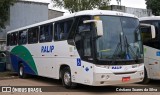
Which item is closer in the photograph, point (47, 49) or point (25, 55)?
point (47, 49)

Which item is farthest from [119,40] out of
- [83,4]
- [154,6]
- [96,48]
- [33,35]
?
[154,6]

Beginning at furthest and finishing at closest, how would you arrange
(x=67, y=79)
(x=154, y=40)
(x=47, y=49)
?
1. (x=47, y=49)
2. (x=154, y=40)
3. (x=67, y=79)

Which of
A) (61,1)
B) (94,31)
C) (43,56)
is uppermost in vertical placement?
(61,1)

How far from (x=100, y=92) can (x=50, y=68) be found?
353 centimetres

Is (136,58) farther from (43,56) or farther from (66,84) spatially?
(43,56)

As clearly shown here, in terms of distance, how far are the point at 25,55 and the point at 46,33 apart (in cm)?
365

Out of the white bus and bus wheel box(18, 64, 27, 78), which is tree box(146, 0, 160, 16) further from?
the white bus

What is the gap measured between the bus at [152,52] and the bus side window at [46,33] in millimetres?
4446

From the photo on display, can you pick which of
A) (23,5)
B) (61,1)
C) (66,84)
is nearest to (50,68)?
(66,84)

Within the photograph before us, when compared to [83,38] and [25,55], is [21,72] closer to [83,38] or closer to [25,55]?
[25,55]

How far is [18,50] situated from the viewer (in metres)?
18.7

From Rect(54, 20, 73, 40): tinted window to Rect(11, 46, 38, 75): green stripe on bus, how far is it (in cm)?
370

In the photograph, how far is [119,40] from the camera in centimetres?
1118

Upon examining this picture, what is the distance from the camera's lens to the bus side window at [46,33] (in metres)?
14.0
